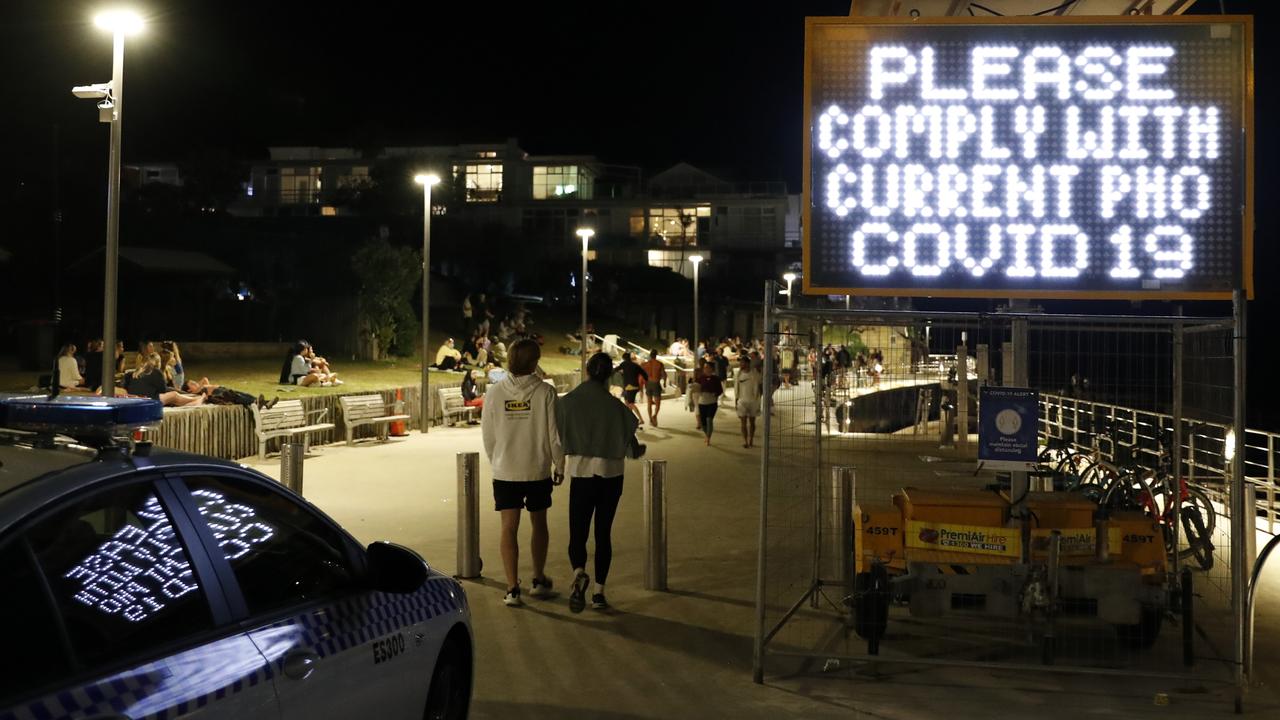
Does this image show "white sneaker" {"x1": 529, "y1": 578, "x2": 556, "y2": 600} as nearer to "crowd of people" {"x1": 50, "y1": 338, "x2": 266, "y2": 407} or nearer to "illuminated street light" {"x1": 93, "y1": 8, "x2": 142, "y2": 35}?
"illuminated street light" {"x1": 93, "y1": 8, "x2": 142, "y2": 35}

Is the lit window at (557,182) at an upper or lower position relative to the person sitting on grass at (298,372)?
upper

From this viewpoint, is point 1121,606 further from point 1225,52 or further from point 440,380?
point 440,380

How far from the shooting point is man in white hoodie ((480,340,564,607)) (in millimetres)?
8367

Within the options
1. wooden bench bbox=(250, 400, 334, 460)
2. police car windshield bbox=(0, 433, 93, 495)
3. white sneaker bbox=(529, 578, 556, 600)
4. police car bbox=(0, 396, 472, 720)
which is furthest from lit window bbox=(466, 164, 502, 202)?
police car windshield bbox=(0, 433, 93, 495)

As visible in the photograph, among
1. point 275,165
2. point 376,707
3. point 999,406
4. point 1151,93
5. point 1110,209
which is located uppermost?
point 275,165

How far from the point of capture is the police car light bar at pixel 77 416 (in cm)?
351

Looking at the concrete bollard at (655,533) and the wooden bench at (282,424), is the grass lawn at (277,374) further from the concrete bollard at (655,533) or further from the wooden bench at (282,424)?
the concrete bollard at (655,533)

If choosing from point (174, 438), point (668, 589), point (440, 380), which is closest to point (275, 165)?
point (440, 380)

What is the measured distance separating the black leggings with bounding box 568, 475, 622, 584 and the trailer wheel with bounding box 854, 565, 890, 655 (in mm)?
1843

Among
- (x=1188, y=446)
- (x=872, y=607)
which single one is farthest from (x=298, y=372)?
(x=872, y=607)

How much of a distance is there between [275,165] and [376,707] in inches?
3304

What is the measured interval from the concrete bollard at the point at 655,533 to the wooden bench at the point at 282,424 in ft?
32.4

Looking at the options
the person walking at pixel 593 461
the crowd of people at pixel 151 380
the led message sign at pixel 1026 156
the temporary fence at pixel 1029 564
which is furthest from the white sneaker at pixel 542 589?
the crowd of people at pixel 151 380

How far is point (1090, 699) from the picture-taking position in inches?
263
